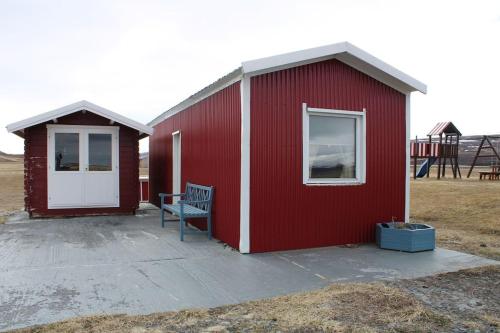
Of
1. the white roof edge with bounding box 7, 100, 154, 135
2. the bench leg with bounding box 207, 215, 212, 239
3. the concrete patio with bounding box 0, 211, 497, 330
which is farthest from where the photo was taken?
the white roof edge with bounding box 7, 100, 154, 135

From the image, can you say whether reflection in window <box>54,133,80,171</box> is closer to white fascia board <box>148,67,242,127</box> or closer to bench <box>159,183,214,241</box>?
white fascia board <box>148,67,242,127</box>

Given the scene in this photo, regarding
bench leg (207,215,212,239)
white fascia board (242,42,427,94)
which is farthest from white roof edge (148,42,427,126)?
bench leg (207,215,212,239)

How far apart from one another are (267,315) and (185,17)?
8306 millimetres

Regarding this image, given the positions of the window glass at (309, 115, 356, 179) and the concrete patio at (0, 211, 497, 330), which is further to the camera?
the window glass at (309, 115, 356, 179)

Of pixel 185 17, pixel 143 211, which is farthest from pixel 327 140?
pixel 143 211

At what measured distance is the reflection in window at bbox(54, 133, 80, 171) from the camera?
10.1 meters

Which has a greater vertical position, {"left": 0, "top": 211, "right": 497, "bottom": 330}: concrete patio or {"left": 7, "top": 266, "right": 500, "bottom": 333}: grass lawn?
{"left": 0, "top": 211, "right": 497, "bottom": 330}: concrete patio

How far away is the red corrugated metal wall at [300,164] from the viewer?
6.57 m

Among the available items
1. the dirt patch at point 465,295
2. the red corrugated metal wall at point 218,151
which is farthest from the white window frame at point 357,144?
the dirt patch at point 465,295

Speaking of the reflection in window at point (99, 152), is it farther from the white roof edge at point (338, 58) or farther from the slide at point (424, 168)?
the slide at point (424, 168)

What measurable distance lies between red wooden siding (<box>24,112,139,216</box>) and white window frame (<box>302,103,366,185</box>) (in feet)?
17.3

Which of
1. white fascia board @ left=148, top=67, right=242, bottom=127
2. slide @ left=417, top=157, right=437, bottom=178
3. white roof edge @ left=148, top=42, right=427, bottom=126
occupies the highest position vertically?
white roof edge @ left=148, top=42, right=427, bottom=126

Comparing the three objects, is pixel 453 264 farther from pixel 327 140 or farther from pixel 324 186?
pixel 327 140

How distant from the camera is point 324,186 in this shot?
7047 mm
